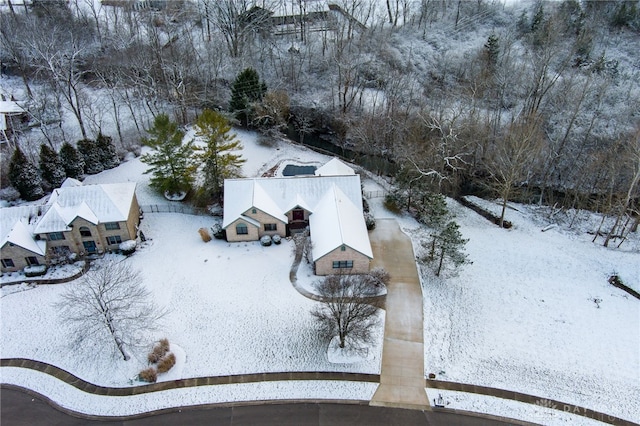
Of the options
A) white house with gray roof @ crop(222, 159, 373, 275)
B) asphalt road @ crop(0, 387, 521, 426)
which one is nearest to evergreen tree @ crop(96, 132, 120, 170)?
white house with gray roof @ crop(222, 159, 373, 275)

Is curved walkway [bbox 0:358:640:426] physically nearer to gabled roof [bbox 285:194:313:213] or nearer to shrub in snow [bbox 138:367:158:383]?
shrub in snow [bbox 138:367:158:383]

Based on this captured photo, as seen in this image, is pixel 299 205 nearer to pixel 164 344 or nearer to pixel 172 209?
pixel 172 209

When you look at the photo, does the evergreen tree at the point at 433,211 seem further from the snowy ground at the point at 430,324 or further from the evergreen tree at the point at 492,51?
the evergreen tree at the point at 492,51

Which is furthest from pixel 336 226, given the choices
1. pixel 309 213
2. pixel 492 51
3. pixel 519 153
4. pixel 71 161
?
pixel 492 51

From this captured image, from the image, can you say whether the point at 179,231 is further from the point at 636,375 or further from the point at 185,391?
the point at 636,375

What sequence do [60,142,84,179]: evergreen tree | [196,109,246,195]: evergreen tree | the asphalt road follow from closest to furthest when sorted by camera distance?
the asphalt road → [196,109,246,195]: evergreen tree → [60,142,84,179]: evergreen tree

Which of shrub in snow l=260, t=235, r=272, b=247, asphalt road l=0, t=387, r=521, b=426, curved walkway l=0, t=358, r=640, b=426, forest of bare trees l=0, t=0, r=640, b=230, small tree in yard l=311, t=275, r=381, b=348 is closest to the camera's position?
asphalt road l=0, t=387, r=521, b=426
